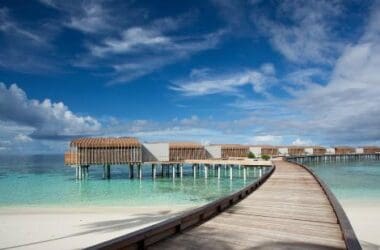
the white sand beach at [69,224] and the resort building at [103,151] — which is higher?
the resort building at [103,151]

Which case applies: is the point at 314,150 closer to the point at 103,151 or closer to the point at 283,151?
the point at 283,151

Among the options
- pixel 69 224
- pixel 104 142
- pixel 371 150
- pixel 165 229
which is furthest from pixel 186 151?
pixel 371 150

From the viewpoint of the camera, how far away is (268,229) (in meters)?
6.12

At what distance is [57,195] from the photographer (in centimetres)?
2811

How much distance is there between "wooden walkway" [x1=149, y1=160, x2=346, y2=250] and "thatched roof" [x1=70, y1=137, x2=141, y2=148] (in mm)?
31971

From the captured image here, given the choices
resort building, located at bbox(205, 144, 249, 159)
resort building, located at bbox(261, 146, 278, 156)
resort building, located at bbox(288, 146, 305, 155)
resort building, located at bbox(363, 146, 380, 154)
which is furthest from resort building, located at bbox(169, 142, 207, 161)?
resort building, located at bbox(363, 146, 380, 154)

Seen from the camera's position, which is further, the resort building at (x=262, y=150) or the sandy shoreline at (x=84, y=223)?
the resort building at (x=262, y=150)

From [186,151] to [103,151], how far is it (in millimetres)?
11353

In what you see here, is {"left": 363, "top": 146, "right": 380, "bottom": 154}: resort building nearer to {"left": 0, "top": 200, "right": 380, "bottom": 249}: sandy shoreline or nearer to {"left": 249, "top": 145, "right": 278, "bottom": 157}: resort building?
{"left": 249, "top": 145, "right": 278, "bottom": 157}: resort building

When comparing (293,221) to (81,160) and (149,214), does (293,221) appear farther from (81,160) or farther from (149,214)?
(81,160)

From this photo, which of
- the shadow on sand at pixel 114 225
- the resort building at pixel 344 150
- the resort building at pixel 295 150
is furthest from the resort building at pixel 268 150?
the shadow on sand at pixel 114 225

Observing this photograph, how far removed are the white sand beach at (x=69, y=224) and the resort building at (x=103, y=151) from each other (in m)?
16.5

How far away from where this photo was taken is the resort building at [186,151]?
43.7 metres

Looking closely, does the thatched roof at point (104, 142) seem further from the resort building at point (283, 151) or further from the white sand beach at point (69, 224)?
the resort building at point (283, 151)
